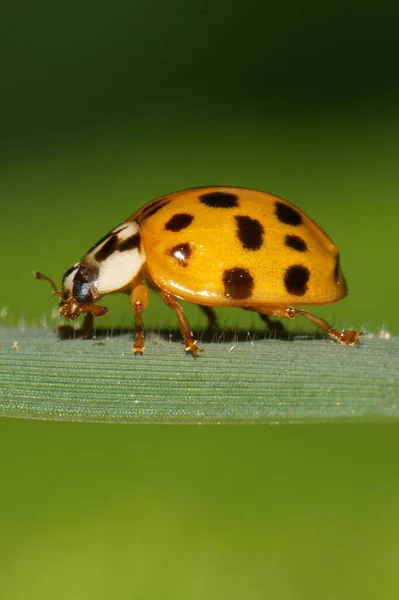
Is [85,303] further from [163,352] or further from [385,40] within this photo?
[385,40]

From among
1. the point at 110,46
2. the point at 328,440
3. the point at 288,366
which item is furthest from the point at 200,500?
the point at 110,46

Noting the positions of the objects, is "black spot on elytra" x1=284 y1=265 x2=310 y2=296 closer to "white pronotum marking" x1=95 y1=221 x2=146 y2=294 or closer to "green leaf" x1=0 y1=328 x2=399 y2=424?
"green leaf" x1=0 y1=328 x2=399 y2=424

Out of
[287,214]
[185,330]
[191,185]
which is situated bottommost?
[185,330]

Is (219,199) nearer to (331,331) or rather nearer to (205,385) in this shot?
(331,331)

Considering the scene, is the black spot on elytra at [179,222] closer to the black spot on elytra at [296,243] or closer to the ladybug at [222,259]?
the ladybug at [222,259]

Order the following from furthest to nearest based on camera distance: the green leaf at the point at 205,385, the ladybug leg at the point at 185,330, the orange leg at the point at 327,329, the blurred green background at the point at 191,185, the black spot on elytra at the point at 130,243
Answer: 1. the black spot on elytra at the point at 130,243
2. the blurred green background at the point at 191,185
3. the orange leg at the point at 327,329
4. the ladybug leg at the point at 185,330
5. the green leaf at the point at 205,385

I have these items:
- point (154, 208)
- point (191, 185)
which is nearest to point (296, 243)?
point (154, 208)

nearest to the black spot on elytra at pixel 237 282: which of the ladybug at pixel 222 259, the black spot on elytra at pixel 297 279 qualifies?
the ladybug at pixel 222 259
